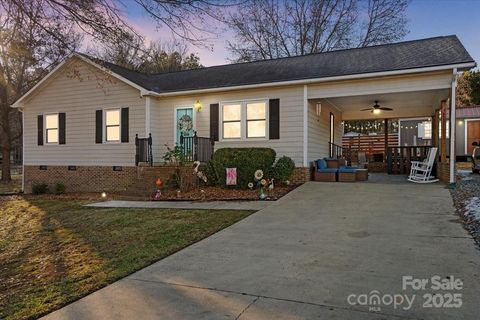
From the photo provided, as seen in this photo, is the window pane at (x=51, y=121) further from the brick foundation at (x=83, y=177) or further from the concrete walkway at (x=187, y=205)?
the concrete walkway at (x=187, y=205)

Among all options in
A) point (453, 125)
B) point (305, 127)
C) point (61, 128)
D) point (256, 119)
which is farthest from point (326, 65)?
point (61, 128)

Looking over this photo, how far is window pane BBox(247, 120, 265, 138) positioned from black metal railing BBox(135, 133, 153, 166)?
11.7ft

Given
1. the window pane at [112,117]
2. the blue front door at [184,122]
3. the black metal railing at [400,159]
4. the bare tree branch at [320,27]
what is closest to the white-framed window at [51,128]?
the window pane at [112,117]

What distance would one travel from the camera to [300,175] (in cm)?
1178

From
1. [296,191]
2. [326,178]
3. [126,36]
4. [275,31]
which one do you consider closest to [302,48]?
[275,31]

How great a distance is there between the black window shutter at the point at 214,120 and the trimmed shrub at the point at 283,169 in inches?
115

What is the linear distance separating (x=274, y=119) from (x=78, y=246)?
7.85 m

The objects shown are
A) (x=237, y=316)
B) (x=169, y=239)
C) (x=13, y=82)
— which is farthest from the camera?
(x=13, y=82)

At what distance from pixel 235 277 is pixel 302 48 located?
73.3 feet

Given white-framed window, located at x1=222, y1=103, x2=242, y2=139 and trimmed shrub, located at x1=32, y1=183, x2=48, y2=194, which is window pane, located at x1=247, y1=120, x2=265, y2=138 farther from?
trimmed shrub, located at x1=32, y1=183, x2=48, y2=194

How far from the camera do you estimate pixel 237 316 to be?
311cm

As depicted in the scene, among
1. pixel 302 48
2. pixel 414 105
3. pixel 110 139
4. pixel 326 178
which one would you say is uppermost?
pixel 302 48

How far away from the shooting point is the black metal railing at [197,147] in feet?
39.9

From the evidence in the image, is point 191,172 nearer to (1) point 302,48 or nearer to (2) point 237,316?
(2) point 237,316
